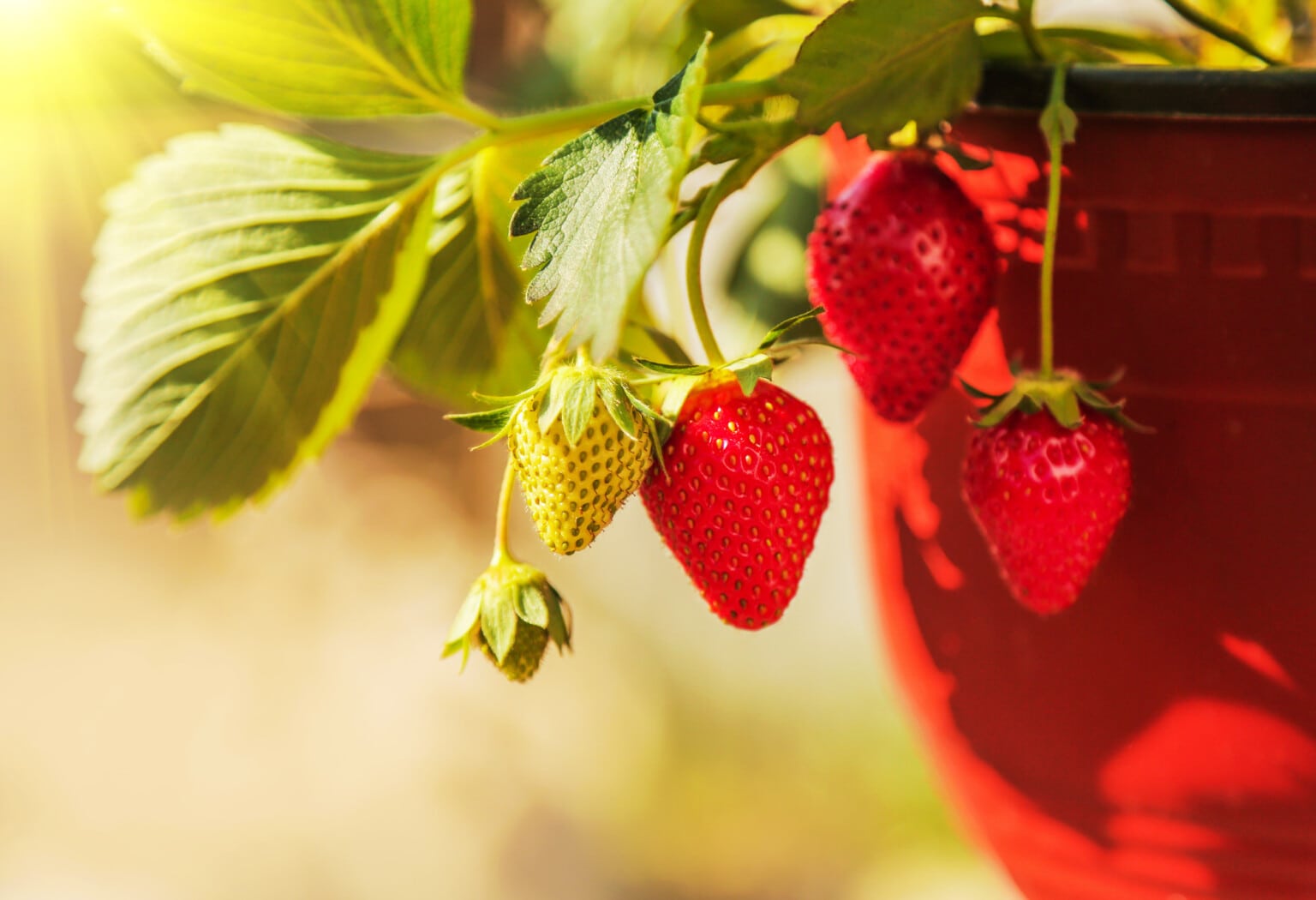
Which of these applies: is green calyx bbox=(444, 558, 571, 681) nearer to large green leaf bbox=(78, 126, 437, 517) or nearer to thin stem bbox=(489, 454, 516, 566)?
thin stem bbox=(489, 454, 516, 566)

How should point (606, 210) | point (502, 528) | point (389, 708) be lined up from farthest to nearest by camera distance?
point (389, 708) < point (502, 528) < point (606, 210)

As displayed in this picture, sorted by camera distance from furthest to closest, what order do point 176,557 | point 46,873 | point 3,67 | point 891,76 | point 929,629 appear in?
point 176,557, point 46,873, point 3,67, point 929,629, point 891,76

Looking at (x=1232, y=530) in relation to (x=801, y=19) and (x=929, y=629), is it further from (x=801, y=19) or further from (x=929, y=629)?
(x=801, y=19)

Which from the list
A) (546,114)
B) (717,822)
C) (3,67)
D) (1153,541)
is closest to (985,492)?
(1153,541)

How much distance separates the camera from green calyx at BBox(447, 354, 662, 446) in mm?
335

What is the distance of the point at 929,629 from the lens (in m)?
0.50

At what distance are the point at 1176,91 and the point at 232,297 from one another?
0.31 metres

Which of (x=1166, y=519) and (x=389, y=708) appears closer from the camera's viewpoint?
(x=1166, y=519)

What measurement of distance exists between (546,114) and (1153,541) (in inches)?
9.5

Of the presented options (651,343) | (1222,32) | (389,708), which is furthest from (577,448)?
(389,708)

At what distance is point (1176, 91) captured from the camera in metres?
0.36

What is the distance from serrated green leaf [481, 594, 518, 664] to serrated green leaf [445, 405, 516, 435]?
51 millimetres

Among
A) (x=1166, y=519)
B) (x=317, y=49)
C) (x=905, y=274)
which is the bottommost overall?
(x=1166, y=519)

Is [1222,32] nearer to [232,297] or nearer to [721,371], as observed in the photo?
[721,371]
